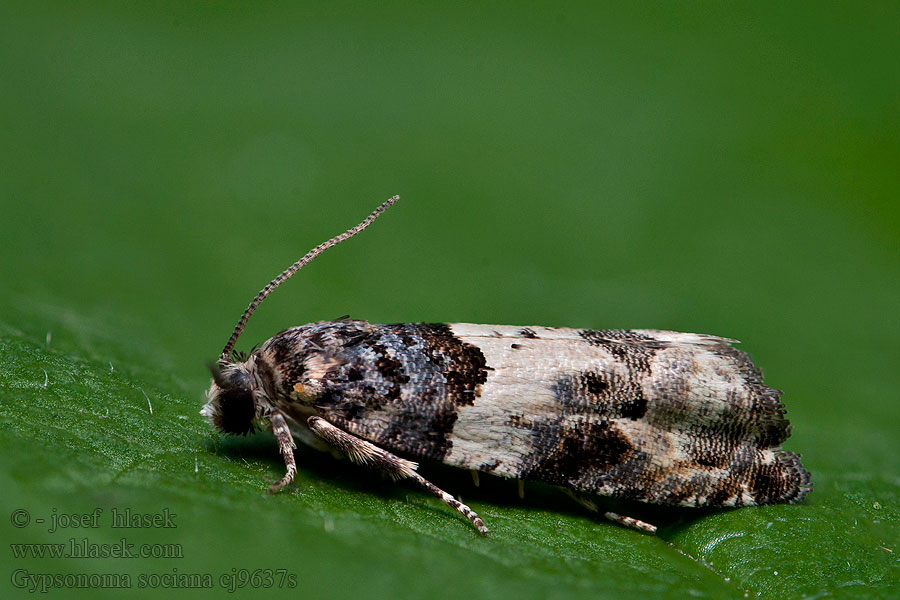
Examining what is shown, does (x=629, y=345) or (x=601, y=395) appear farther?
(x=629, y=345)

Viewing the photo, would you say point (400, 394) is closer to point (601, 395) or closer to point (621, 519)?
point (601, 395)

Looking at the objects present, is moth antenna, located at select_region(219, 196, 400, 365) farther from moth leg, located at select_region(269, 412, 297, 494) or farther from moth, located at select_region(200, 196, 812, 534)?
moth leg, located at select_region(269, 412, 297, 494)

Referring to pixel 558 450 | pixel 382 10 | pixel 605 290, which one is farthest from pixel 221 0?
pixel 558 450

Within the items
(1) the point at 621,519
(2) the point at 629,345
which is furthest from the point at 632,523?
(2) the point at 629,345

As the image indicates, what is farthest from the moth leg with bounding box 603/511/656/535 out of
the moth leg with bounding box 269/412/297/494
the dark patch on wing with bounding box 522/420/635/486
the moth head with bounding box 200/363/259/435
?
the moth head with bounding box 200/363/259/435

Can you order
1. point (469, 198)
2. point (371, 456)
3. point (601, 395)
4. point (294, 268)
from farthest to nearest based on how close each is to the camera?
point (469, 198), point (294, 268), point (601, 395), point (371, 456)

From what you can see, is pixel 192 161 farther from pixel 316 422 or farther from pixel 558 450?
pixel 558 450

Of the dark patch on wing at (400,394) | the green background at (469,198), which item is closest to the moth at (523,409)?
the dark patch on wing at (400,394)
